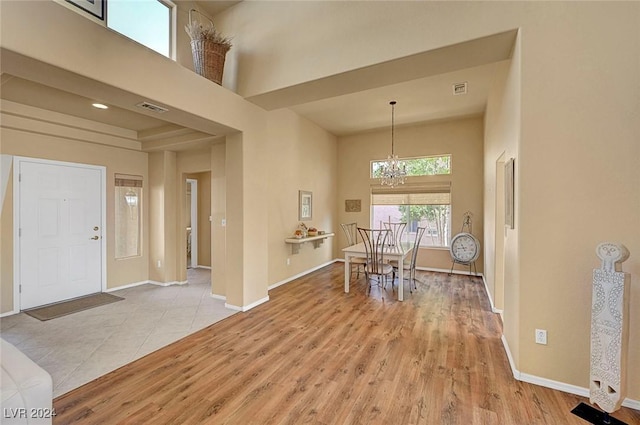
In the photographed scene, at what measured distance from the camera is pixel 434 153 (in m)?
6.27

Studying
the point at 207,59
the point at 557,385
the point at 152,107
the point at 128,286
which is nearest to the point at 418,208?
the point at 557,385

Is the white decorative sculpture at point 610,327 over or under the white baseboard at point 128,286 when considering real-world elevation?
over

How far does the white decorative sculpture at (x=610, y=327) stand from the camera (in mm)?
1798

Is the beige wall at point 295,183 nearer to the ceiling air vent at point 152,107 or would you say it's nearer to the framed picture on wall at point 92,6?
the ceiling air vent at point 152,107

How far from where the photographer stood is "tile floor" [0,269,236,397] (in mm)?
2506

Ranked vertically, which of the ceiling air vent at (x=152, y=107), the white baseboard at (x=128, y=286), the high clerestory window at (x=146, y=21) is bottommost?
the white baseboard at (x=128, y=286)

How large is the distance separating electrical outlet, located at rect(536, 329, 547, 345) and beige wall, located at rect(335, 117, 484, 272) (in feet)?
12.7

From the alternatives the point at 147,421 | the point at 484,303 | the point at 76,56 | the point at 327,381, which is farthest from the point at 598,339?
the point at 76,56

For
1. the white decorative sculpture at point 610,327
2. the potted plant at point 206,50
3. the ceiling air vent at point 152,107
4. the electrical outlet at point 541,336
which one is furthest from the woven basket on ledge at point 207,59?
the electrical outlet at point 541,336

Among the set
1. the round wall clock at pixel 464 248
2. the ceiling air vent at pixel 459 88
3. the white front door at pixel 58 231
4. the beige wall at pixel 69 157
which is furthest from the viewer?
the round wall clock at pixel 464 248

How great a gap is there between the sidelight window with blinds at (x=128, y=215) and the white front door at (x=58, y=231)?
0.94 ft

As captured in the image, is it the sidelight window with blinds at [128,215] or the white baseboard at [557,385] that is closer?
the white baseboard at [557,385]

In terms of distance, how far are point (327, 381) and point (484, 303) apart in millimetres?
2975

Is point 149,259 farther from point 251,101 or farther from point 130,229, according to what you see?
point 251,101
